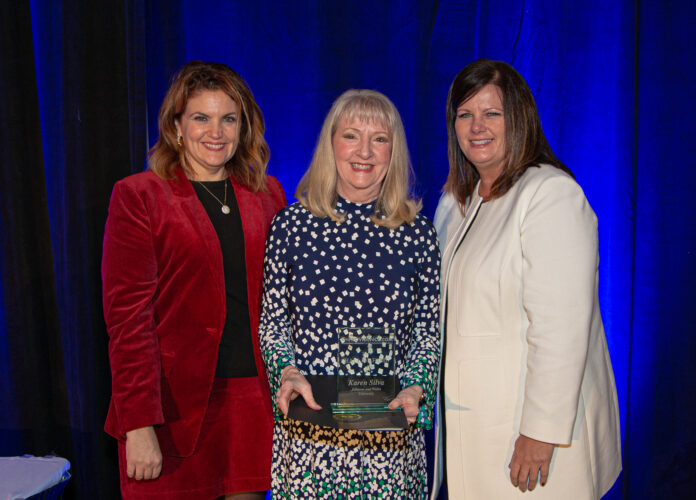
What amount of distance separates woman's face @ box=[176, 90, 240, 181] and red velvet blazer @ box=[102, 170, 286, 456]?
5.0 inches

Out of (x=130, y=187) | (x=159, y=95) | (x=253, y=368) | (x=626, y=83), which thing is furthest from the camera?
(x=159, y=95)

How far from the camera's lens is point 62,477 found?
1.67 metres

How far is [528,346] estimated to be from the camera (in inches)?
61.6

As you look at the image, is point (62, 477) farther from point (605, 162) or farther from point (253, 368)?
point (605, 162)

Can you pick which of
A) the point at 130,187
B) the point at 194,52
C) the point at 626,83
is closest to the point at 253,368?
the point at 130,187

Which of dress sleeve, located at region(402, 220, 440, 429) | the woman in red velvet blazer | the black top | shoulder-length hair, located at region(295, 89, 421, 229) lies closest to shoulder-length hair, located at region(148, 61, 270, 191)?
the woman in red velvet blazer

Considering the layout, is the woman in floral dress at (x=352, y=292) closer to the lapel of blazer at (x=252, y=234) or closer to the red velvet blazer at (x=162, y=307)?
the lapel of blazer at (x=252, y=234)

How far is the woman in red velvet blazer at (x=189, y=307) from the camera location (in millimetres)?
1671

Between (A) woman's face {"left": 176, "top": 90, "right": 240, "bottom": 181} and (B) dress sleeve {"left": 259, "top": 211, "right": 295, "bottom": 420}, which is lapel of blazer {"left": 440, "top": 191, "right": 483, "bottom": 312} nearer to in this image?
(B) dress sleeve {"left": 259, "top": 211, "right": 295, "bottom": 420}

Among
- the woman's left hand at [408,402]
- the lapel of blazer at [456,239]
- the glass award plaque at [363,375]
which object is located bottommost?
the woman's left hand at [408,402]

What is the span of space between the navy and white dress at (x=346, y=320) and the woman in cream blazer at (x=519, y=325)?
124mm

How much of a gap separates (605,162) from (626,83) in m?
0.36

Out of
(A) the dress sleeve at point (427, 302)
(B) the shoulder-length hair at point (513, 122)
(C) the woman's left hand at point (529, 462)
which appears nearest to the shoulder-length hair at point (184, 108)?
(A) the dress sleeve at point (427, 302)

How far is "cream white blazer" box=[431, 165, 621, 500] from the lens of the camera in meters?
1.48
